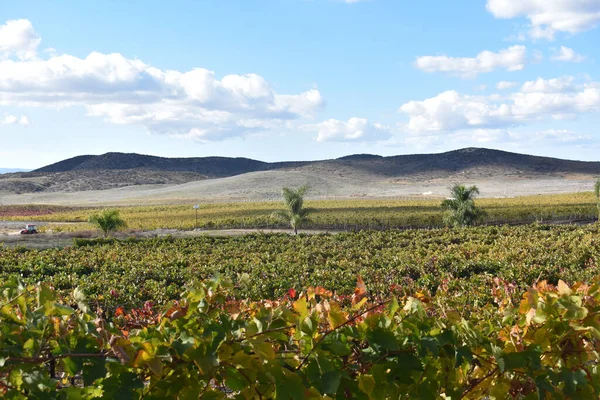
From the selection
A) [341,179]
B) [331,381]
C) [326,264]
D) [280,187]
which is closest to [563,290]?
[331,381]

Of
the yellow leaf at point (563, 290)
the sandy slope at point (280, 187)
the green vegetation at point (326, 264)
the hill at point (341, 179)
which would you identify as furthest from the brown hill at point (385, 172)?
the yellow leaf at point (563, 290)

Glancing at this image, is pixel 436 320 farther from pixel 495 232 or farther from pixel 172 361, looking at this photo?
pixel 495 232

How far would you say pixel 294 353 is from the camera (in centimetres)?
279

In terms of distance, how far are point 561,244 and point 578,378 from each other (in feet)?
70.1

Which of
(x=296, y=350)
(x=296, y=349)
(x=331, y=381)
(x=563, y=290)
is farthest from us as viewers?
(x=563, y=290)

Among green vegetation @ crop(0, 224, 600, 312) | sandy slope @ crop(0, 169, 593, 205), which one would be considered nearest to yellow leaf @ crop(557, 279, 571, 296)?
green vegetation @ crop(0, 224, 600, 312)

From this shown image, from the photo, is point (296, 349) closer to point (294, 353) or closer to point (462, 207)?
point (294, 353)

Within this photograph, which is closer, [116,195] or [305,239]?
[305,239]

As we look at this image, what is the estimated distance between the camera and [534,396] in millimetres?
2885

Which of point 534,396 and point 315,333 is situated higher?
point 315,333

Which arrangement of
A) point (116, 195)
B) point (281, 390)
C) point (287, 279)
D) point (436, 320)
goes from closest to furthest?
point (281, 390), point (436, 320), point (287, 279), point (116, 195)

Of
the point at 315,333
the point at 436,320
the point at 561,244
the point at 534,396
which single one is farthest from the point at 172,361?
the point at 561,244

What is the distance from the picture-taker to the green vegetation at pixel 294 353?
7.97ft

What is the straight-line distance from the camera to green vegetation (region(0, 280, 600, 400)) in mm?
2428
